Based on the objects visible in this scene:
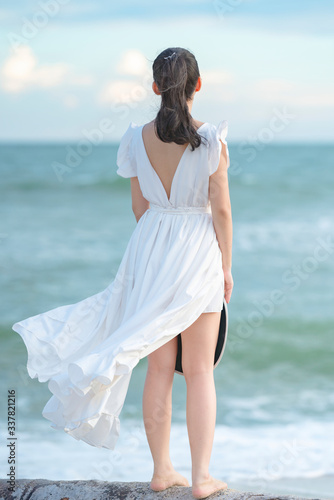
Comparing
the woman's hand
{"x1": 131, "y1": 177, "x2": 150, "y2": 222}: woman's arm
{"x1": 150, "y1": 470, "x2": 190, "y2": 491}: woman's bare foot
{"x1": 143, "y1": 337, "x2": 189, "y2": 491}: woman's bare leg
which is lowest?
{"x1": 150, "y1": 470, "x2": 190, "y2": 491}: woman's bare foot

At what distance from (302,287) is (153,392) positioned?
24.0 ft

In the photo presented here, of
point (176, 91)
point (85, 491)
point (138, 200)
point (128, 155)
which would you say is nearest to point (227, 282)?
point (138, 200)

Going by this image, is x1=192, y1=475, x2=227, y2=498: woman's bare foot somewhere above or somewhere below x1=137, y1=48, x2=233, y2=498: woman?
below

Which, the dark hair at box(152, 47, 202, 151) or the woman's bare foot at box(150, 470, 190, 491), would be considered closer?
the dark hair at box(152, 47, 202, 151)

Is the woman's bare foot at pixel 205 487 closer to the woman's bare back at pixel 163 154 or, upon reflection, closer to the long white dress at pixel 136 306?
the long white dress at pixel 136 306

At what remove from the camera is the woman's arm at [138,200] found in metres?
2.59

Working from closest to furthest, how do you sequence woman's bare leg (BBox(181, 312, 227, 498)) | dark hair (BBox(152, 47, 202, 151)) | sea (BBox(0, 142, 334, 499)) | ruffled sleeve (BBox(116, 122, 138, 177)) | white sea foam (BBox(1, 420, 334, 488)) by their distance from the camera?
dark hair (BBox(152, 47, 202, 151))
woman's bare leg (BBox(181, 312, 227, 498))
ruffled sleeve (BBox(116, 122, 138, 177))
white sea foam (BBox(1, 420, 334, 488))
sea (BBox(0, 142, 334, 499))

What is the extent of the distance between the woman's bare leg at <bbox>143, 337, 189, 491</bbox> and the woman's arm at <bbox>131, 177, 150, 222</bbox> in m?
0.53

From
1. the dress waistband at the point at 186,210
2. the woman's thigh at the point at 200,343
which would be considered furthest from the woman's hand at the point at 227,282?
the dress waistband at the point at 186,210

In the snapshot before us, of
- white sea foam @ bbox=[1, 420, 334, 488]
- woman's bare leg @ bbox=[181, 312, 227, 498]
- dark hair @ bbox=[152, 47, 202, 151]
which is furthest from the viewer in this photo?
white sea foam @ bbox=[1, 420, 334, 488]

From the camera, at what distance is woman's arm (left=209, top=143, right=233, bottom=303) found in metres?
2.32

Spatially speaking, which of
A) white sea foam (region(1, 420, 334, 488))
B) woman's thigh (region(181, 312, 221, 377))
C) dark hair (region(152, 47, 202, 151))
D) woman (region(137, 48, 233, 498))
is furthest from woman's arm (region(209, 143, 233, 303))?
white sea foam (region(1, 420, 334, 488))

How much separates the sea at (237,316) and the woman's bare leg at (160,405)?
1.68 m

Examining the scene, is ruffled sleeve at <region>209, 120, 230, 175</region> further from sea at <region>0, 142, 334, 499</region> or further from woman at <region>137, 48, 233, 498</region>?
sea at <region>0, 142, 334, 499</region>
